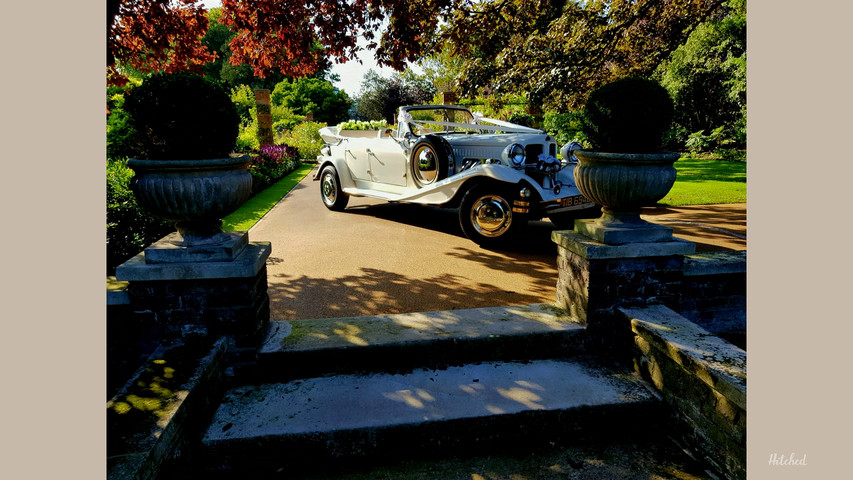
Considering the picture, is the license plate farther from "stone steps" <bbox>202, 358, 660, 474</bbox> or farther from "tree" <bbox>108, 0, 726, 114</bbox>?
"stone steps" <bbox>202, 358, 660, 474</bbox>

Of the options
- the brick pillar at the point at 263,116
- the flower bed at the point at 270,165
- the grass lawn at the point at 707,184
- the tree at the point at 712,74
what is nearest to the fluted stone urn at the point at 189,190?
the flower bed at the point at 270,165

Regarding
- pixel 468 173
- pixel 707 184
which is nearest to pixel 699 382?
pixel 468 173

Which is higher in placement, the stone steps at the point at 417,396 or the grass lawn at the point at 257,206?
the grass lawn at the point at 257,206

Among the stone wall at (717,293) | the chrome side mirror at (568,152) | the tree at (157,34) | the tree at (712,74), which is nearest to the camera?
the stone wall at (717,293)

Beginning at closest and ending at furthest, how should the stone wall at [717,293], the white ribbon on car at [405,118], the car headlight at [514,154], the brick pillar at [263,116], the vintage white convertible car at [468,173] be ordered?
the stone wall at [717,293] → the vintage white convertible car at [468,173] → the car headlight at [514,154] → the white ribbon on car at [405,118] → the brick pillar at [263,116]

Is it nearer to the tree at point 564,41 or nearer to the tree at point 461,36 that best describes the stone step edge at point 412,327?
the tree at point 461,36

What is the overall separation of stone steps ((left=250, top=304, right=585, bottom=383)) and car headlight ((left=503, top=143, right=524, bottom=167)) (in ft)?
10.5

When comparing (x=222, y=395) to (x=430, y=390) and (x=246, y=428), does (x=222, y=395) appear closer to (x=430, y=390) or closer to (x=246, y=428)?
(x=246, y=428)

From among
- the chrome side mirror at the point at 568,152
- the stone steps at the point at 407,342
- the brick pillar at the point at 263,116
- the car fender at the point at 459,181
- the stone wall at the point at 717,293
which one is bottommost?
the stone steps at the point at 407,342

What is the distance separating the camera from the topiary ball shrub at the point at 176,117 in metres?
2.69

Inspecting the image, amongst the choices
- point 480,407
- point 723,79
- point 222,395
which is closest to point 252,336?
point 222,395

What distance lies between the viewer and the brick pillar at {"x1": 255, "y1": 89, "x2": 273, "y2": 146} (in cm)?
1686

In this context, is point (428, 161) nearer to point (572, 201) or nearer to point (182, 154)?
point (572, 201)

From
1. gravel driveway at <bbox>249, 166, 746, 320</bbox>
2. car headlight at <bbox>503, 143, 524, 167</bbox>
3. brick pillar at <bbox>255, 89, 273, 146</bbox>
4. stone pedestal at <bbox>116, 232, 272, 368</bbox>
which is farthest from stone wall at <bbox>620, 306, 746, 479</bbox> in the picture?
brick pillar at <bbox>255, 89, 273, 146</bbox>
